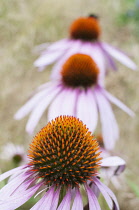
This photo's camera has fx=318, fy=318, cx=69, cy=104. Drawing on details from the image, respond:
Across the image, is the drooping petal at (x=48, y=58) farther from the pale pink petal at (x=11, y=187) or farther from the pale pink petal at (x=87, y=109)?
the pale pink petal at (x=11, y=187)

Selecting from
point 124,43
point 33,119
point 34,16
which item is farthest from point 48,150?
point 124,43

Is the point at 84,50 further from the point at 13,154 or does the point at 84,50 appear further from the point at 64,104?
the point at 13,154

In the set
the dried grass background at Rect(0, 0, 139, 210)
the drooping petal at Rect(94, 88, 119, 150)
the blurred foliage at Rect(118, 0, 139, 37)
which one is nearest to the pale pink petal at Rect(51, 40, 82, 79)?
the drooping petal at Rect(94, 88, 119, 150)

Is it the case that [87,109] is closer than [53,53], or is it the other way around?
[87,109]

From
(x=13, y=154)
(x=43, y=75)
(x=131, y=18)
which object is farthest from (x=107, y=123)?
(x=131, y=18)

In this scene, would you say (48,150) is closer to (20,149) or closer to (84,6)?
(20,149)

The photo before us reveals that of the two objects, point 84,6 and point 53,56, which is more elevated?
point 84,6

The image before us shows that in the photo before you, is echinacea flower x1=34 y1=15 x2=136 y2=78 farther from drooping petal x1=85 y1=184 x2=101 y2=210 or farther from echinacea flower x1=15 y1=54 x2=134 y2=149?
drooping petal x1=85 y1=184 x2=101 y2=210

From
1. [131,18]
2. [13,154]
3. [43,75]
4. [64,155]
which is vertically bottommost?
[13,154]
